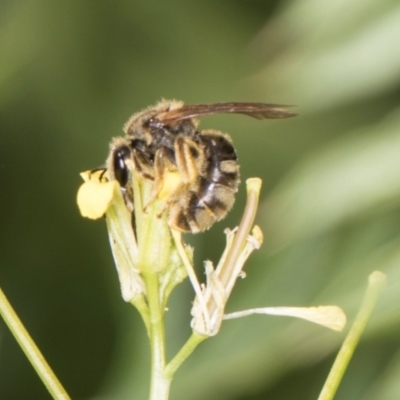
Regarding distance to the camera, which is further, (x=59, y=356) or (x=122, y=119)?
(x=122, y=119)

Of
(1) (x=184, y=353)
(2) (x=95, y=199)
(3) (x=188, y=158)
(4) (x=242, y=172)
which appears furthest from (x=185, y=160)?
(4) (x=242, y=172)

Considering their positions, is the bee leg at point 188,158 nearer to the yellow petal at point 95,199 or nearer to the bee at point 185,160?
the bee at point 185,160

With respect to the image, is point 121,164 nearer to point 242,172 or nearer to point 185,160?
point 185,160

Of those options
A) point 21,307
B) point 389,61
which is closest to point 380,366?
point 389,61

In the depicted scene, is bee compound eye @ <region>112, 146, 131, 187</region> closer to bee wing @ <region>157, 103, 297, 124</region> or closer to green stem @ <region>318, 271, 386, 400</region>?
bee wing @ <region>157, 103, 297, 124</region>

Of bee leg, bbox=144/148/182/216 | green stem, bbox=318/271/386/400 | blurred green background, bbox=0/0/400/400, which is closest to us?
green stem, bbox=318/271/386/400

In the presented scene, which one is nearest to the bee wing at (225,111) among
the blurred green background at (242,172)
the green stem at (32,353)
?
the blurred green background at (242,172)

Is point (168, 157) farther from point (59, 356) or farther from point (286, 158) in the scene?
point (286, 158)

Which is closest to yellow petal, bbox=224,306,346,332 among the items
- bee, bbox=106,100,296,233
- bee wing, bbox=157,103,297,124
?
bee, bbox=106,100,296,233
